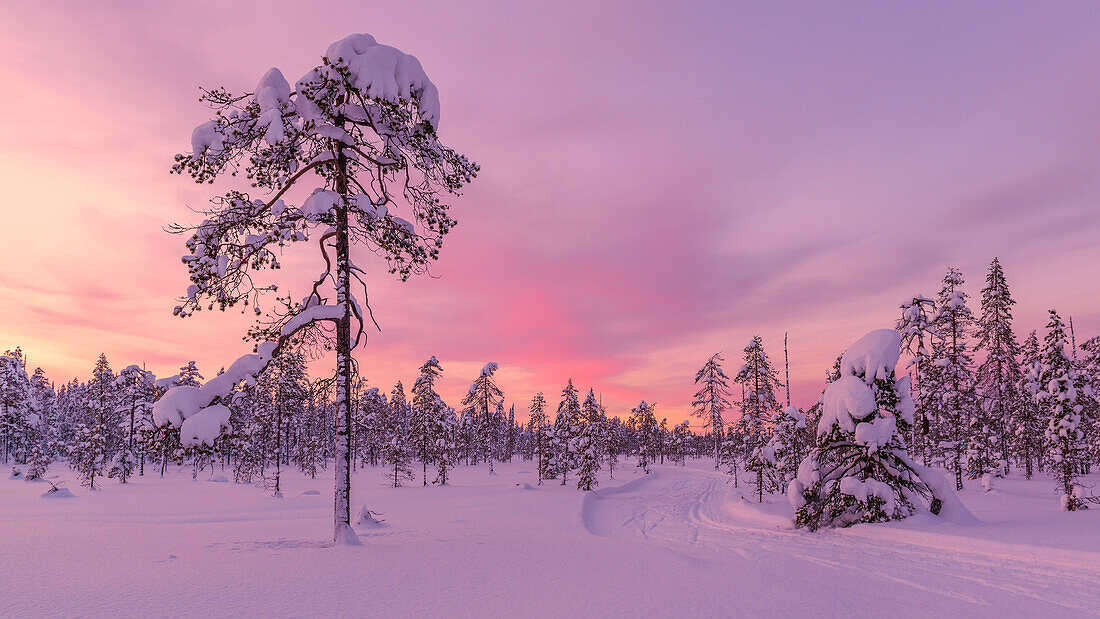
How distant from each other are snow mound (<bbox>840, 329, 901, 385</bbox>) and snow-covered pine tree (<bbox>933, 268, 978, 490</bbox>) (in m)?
25.4

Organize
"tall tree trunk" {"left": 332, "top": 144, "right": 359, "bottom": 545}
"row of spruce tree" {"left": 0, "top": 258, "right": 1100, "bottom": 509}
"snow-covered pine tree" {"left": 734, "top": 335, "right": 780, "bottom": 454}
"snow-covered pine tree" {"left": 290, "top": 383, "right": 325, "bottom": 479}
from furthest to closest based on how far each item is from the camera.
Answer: "snow-covered pine tree" {"left": 290, "top": 383, "right": 325, "bottom": 479} < "snow-covered pine tree" {"left": 734, "top": 335, "right": 780, "bottom": 454} < "row of spruce tree" {"left": 0, "top": 258, "right": 1100, "bottom": 509} < "tall tree trunk" {"left": 332, "top": 144, "right": 359, "bottom": 545}

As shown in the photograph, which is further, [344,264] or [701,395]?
[701,395]

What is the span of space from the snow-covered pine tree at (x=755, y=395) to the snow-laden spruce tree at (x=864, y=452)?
21.6 m

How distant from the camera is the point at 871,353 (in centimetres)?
1658

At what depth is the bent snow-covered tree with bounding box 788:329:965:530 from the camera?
15812 mm

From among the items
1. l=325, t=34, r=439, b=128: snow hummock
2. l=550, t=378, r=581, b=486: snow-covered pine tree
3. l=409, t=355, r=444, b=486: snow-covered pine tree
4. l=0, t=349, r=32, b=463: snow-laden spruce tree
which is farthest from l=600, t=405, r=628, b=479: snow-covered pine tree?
l=0, t=349, r=32, b=463: snow-laden spruce tree

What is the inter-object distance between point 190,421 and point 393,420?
7805cm

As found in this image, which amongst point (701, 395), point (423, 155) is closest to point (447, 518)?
point (423, 155)

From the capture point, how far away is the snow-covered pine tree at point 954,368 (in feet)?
121

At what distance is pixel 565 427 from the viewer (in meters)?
48.0

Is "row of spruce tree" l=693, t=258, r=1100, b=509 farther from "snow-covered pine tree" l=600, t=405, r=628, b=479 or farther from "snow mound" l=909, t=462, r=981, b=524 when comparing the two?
"snow-covered pine tree" l=600, t=405, r=628, b=479

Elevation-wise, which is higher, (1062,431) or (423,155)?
(423,155)

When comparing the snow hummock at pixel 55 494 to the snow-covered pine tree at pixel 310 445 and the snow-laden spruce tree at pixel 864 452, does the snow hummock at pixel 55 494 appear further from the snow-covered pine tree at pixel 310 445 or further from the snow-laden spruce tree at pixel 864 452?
the snow-laden spruce tree at pixel 864 452

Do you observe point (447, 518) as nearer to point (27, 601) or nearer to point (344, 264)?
point (344, 264)
